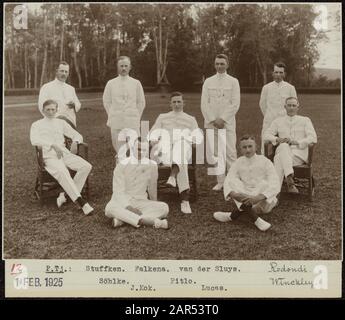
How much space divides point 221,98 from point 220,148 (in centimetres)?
40

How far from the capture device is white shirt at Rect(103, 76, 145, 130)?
4035mm

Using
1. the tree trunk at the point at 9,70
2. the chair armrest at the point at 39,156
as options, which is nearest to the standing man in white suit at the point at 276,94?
the chair armrest at the point at 39,156

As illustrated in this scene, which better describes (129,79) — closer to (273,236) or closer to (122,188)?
(122,188)

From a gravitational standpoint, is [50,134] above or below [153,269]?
above

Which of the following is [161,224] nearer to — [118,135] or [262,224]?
[262,224]

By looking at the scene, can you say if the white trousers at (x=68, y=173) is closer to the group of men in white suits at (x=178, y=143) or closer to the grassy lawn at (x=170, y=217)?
the group of men in white suits at (x=178, y=143)

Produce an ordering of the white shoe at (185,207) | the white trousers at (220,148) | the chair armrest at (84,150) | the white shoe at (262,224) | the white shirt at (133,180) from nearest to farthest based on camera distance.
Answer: the white shoe at (262,224), the white shirt at (133,180), the white shoe at (185,207), the chair armrest at (84,150), the white trousers at (220,148)

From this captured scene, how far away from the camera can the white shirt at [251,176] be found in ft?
12.0

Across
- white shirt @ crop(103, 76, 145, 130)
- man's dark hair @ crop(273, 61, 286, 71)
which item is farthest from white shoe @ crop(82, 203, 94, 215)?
man's dark hair @ crop(273, 61, 286, 71)

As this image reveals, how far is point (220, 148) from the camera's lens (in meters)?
4.03

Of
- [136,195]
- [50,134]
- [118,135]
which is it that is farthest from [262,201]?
[50,134]

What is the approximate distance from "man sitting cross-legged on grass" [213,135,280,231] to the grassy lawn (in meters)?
0.08

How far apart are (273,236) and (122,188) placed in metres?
1.13

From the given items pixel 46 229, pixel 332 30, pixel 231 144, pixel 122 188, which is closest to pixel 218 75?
pixel 231 144
